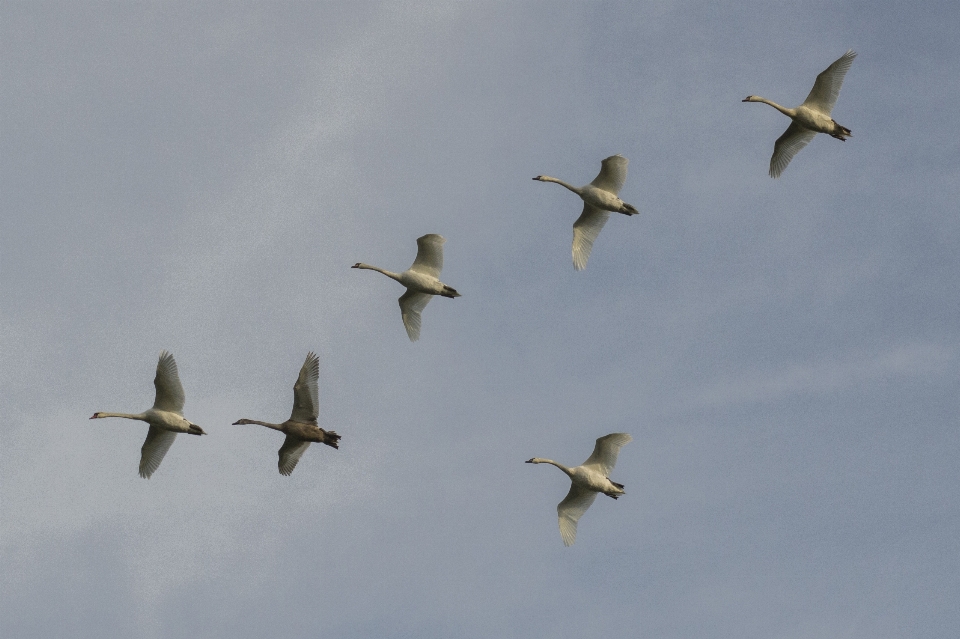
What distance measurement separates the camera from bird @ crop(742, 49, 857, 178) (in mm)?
50500

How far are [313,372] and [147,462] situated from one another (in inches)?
281

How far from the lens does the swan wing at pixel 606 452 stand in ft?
160

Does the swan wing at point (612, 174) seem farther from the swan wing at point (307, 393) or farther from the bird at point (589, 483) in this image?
the swan wing at point (307, 393)

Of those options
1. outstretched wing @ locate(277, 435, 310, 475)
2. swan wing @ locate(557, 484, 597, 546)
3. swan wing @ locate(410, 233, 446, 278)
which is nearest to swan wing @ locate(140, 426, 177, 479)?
outstretched wing @ locate(277, 435, 310, 475)

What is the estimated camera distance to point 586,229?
54.8 metres

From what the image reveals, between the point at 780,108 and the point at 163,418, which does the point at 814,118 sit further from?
the point at 163,418

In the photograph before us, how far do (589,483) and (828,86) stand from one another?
17.9m

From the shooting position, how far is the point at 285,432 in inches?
2000

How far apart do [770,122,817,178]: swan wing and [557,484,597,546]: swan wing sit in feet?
48.6

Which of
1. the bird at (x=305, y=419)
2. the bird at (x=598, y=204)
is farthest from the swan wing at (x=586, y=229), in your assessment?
the bird at (x=305, y=419)

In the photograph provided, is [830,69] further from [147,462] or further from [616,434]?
[147,462]

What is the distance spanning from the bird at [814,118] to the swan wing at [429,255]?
44.9 ft

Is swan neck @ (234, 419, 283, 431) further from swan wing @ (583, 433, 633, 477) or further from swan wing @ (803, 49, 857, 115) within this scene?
swan wing @ (803, 49, 857, 115)

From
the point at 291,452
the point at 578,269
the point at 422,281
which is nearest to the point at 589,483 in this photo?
the point at 578,269
